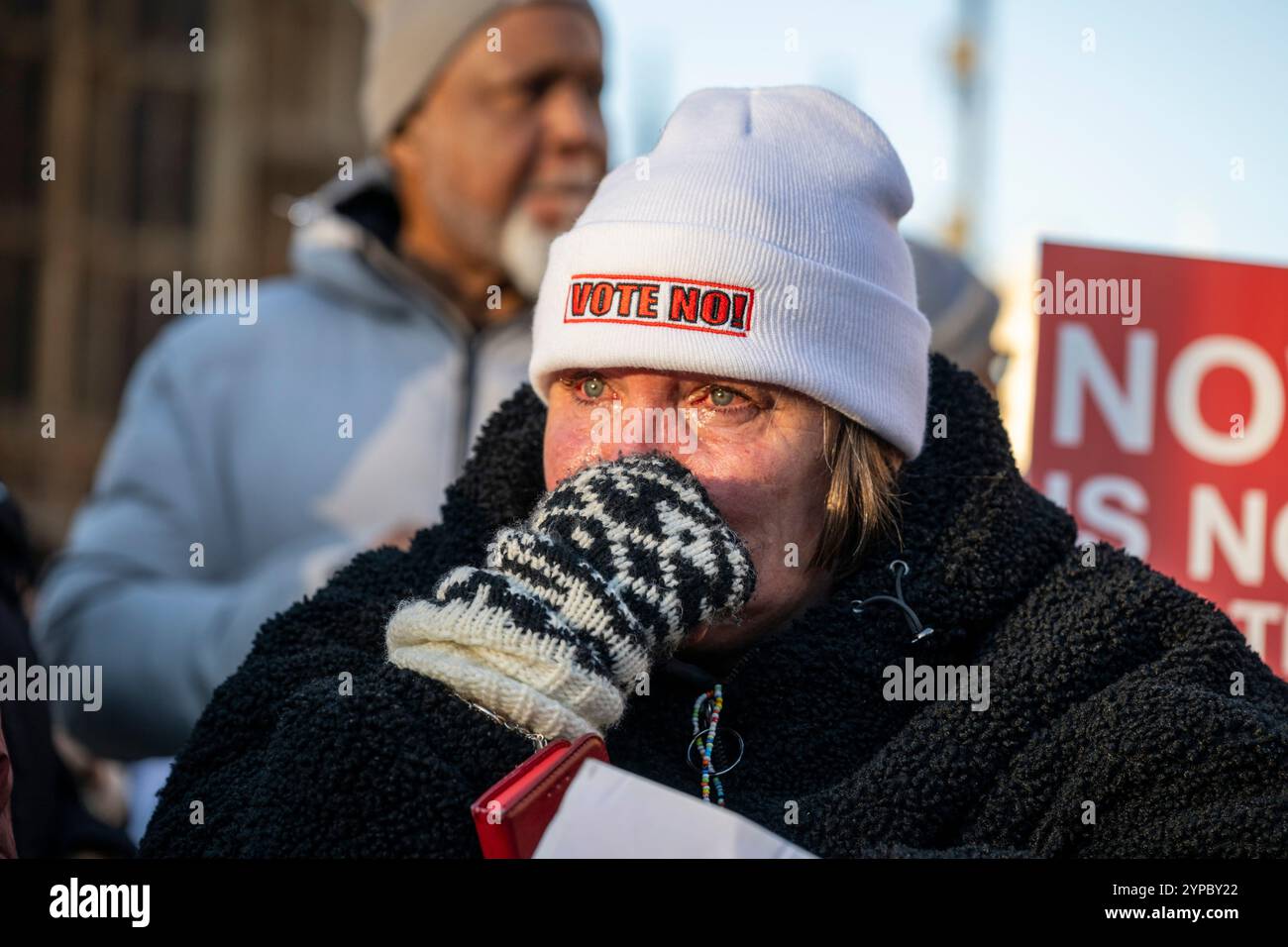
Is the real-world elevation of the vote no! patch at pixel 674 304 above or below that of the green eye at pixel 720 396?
above

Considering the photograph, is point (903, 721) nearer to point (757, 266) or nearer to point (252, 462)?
point (757, 266)

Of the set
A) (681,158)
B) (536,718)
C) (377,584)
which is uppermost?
(681,158)

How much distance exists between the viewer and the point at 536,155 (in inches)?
158

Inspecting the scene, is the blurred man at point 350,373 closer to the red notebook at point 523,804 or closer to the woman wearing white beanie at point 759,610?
the woman wearing white beanie at point 759,610

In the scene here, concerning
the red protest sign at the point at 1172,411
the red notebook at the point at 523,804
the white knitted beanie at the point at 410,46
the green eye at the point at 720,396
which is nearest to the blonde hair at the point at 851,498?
the green eye at the point at 720,396

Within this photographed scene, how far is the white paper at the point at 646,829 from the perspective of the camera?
5.11ft

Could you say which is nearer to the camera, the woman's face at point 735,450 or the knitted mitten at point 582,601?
the knitted mitten at point 582,601

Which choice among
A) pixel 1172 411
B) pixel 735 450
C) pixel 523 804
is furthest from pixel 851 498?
pixel 1172 411

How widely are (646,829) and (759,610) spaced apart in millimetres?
695

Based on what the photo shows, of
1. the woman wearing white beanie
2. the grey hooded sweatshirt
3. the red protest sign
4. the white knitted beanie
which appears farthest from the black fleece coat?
the white knitted beanie

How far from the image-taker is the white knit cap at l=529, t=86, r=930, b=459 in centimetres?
221
